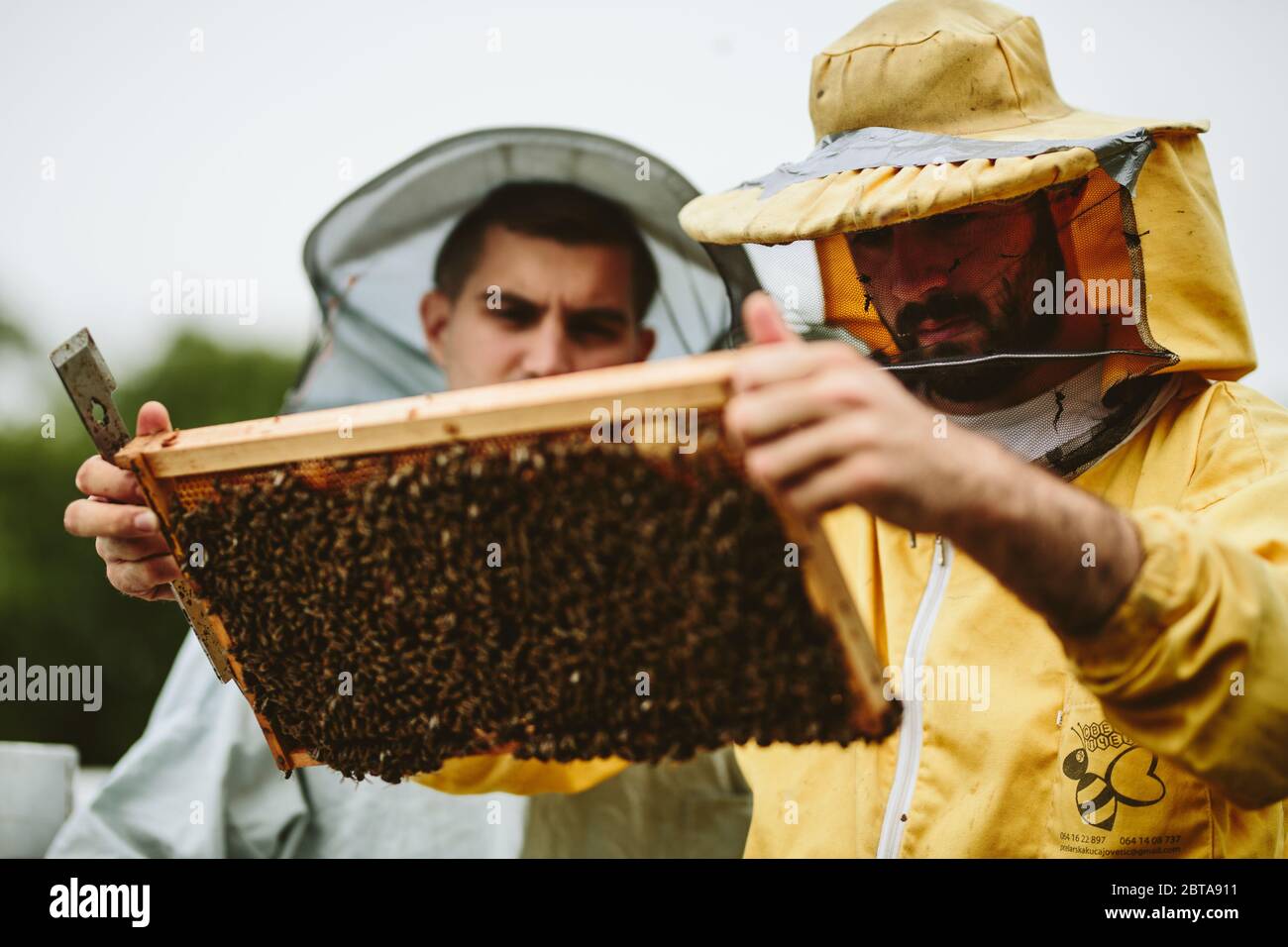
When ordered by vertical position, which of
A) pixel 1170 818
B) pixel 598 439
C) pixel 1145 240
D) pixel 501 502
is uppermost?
pixel 1145 240

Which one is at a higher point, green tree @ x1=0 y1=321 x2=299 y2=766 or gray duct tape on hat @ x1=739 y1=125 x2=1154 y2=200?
gray duct tape on hat @ x1=739 y1=125 x2=1154 y2=200

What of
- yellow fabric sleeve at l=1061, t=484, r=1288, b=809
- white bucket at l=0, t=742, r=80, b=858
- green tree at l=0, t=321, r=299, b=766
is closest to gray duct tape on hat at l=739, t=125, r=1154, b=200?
yellow fabric sleeve at l=1061, t=484, r=1288, b=809

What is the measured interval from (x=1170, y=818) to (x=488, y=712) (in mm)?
1690

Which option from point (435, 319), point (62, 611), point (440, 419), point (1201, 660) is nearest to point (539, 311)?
point (435, 319)

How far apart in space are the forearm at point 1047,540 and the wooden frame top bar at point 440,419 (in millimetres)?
509

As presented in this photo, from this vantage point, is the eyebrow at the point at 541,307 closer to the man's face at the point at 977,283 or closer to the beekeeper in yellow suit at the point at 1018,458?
the beekeeper in yellow suit at the point at 1018,458

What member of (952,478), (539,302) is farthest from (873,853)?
(539,302)

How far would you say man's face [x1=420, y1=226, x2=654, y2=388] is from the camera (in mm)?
4527

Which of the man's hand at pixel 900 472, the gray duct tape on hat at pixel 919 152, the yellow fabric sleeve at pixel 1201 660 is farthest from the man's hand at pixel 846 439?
the gray duct tape on hat at pixel 919 152

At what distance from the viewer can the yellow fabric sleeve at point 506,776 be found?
126 inches

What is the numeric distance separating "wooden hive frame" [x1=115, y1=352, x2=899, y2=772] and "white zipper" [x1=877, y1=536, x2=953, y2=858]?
0.78 meters

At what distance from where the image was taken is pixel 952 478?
1697 millimetres

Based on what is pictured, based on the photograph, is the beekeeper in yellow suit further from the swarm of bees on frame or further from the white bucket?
the white bucket
